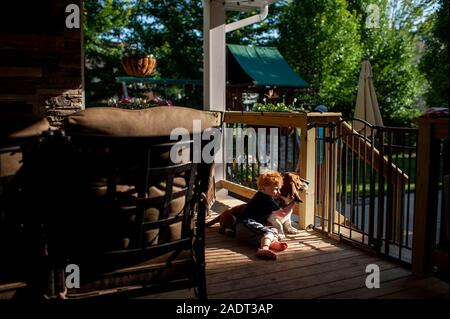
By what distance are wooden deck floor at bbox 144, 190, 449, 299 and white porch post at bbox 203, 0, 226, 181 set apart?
7.05ft

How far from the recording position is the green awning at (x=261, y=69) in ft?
45.8

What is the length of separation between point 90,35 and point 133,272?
43.7 feet

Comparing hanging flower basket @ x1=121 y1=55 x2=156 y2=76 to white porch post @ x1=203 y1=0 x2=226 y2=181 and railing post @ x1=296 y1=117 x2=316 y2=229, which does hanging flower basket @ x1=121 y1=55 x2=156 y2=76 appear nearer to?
white porch post @ x1=203 y1=0 x2=226 y2=181

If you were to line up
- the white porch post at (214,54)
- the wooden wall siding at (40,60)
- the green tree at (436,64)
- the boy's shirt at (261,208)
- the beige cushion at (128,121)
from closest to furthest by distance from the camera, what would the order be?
1. the beige cushion at (128,121)
2. the boy's shirt at (261,208)
3. the wooden wall siding at (40,60)
4. the white porch post at (214,54)
5. the green tree at (436,64)

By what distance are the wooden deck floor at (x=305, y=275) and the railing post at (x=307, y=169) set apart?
1.21ft

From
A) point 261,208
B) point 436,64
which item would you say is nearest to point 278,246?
point 261,208

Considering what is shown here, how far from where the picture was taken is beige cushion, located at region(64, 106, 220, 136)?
1.79 metres

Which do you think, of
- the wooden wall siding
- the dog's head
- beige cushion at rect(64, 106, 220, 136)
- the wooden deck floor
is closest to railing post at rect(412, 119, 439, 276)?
the wooden deck floor

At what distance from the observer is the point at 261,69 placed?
561 inches

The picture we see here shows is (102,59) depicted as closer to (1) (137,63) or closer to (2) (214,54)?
(1) (137,63)

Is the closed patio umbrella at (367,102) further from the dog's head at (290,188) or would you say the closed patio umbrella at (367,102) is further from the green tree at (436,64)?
the green tree at (436,64)

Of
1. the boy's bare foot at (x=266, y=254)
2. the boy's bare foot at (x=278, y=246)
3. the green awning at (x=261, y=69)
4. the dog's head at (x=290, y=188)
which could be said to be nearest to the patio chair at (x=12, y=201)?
the boy's bare foot at (x=266, y=254)
